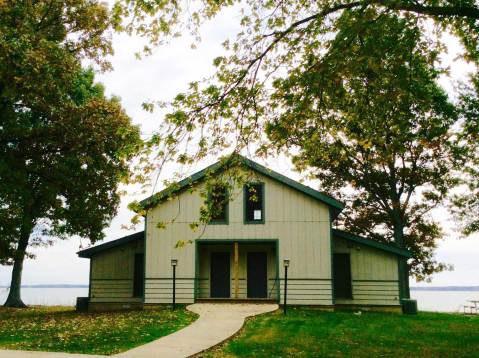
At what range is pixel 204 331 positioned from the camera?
39.7 ft

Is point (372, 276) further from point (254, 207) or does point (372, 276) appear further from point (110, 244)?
point (110, 244)

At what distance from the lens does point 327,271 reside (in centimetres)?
1981

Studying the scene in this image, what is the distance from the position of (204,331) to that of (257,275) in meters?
10.0

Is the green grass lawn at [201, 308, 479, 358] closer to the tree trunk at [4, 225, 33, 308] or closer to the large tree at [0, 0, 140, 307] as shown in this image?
the large tree at [0, 0, 140, 307]

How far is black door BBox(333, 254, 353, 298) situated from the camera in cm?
2173

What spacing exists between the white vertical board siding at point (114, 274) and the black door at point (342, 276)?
28.5 feet

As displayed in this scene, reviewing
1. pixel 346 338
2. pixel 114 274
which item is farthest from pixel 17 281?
pixel 346 338

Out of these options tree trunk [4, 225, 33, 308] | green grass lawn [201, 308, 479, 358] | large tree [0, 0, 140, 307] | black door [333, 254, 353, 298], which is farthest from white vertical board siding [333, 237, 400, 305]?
tree trunk [4, 225, 33, 308]

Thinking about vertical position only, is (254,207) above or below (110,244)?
above

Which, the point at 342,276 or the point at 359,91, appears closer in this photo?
the point at 359,91

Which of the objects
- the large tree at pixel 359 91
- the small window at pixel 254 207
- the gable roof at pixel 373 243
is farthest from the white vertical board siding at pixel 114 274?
the large tree at pixel 359 91

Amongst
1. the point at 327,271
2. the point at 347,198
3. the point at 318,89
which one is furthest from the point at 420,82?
the point at 347,198

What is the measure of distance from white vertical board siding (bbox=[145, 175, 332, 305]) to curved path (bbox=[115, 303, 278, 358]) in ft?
6.00

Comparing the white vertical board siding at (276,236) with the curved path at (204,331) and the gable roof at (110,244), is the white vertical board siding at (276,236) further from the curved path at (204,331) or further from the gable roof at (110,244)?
the gable roof at (110,244)
